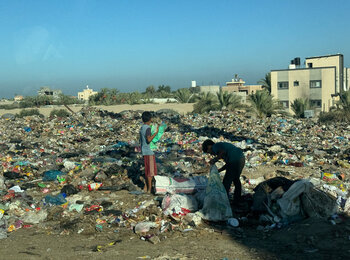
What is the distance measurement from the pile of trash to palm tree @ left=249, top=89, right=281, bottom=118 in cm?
552

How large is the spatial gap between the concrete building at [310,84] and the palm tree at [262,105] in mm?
12928

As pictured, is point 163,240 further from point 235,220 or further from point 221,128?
point 221,128

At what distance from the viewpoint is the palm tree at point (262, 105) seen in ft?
68.4

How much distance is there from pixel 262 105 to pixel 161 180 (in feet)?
52.1

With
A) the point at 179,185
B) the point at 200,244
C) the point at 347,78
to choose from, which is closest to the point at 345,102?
the point at 179,185

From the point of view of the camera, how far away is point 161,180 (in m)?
5.99

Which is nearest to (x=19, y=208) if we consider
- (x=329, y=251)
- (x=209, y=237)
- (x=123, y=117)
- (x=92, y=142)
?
(x=209, y=237)

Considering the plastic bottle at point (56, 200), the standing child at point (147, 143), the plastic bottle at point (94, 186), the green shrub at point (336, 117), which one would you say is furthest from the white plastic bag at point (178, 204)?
the green shrub at point (336, 117)

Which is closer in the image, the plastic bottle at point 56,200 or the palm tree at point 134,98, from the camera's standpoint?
the plastic bottle at point 56,200

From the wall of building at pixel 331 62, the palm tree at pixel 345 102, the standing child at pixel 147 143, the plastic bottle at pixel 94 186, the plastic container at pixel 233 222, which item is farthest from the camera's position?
the wall of building at pixel 331 62

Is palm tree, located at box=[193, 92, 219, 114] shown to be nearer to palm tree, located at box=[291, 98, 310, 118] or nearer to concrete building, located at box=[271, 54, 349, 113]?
palm tree, located at box=[291, 98, 310, 118]

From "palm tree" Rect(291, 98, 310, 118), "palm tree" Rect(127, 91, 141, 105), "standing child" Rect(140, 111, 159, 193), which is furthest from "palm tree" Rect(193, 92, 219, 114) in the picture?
"standing child" Rect(140, 111, 159, 193)

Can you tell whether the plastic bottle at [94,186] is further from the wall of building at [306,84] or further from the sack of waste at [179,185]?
the wall of building at [306,84]

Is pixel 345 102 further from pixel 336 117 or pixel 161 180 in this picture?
pixel 161 180
